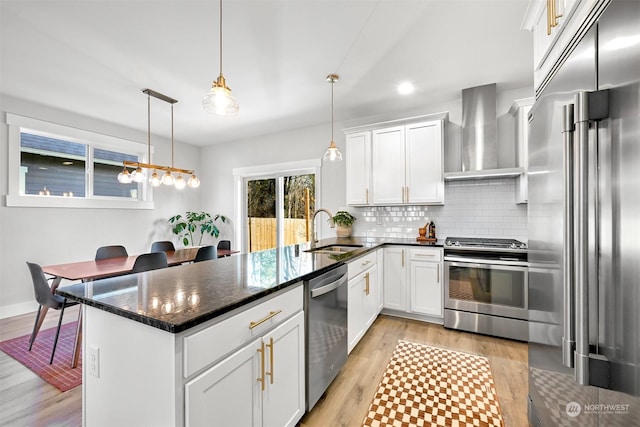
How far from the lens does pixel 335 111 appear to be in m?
3.88

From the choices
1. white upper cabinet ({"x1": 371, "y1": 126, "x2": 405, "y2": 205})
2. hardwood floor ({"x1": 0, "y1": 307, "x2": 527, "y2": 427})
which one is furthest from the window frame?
white upper cabinet ({"x1": 371, "y1": 126, "x2": 405, "y2": 205})

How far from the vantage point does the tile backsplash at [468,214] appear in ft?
10.5

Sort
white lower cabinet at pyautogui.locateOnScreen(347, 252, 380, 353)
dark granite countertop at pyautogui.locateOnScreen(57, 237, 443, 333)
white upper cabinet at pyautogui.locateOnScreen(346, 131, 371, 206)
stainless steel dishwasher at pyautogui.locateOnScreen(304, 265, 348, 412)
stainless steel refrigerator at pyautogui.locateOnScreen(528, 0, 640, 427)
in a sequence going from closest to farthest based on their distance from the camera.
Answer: stainless steel refrigerator at pyautogui.locateOnScreen(528, 0, 640, 427)
dark granite countertop at pyautogui.locateOnScreen(57, 237, 443, 333)
stainless steel dishwasher at pyautogui.locateOnScreen(304, 265, 348, 412)
white lower cabinet at pyautogui.locateOnScreen(347, 252, 380, 353)
white upper cabinet at pyautogui.locateOnScreen(346, 131, 371, 206)

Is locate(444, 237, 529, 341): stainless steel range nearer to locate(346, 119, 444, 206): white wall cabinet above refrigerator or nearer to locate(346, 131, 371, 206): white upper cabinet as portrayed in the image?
locate(346, 119, 444, 206): white wall cabinet above refrigerator

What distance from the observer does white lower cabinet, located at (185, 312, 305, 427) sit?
933 millimetres

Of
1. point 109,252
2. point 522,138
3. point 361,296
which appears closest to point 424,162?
point 522,138

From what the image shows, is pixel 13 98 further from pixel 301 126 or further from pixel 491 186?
pixel 491 186

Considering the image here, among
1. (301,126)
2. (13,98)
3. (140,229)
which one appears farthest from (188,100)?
(140,229)

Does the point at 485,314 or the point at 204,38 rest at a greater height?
the point at 204,38

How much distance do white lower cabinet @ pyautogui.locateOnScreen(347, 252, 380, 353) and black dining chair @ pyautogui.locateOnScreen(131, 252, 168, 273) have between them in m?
1.87

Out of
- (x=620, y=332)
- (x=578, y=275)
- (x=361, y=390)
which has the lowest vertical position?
(x=361, y=390)

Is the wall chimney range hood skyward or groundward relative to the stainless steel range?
skyward

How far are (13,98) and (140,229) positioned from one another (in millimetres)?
2255

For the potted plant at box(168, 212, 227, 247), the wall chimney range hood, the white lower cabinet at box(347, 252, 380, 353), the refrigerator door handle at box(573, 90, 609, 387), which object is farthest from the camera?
the potted plant at box(168, 212, 227, 247)
